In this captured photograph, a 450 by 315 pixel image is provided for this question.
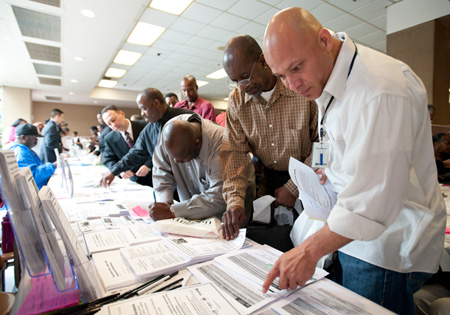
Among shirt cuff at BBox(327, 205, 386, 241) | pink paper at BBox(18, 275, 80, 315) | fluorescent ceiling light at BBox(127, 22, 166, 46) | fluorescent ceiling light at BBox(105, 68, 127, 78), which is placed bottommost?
pink paper at BBox(18, 275, 80, 315)

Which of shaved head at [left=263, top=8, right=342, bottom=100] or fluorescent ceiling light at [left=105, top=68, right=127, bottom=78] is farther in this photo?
fluorescent ceiling light at [left=105, top=68, right=127, bottom=78]

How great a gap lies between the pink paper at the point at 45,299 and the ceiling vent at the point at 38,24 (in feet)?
16.2

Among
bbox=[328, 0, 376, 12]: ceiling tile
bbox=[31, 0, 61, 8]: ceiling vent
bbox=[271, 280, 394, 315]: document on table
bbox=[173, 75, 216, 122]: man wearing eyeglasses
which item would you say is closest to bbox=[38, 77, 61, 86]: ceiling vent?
bbox=[31, 0, 61, 8]: ceiling vent

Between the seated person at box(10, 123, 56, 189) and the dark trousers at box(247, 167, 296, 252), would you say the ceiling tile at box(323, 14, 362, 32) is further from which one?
the seated person at box(10, 123, 56, 189)

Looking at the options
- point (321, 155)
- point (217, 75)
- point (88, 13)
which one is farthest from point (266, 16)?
point (321, 155)

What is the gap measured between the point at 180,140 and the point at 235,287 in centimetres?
85

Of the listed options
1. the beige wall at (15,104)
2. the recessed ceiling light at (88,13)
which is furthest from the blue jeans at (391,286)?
the beige wall at (15,104)

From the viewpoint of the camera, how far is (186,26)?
16.2 feet

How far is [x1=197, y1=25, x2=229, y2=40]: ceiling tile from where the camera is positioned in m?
4.99

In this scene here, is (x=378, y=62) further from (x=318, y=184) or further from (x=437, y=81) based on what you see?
(x=437, y=81)

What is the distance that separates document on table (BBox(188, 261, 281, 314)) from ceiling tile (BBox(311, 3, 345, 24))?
14.5ft

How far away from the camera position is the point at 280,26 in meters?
0.73

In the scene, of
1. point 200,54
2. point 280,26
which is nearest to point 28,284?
point 280,26

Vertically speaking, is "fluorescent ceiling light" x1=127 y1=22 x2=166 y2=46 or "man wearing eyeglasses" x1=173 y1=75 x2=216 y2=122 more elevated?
"fluorescent ceiling light" x1=127 y1=22 x2=166 y2=46
